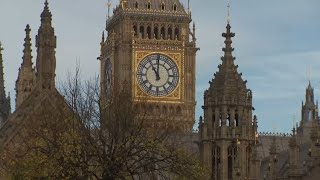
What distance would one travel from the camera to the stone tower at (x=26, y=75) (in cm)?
11165

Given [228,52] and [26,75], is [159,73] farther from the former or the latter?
[26,75]

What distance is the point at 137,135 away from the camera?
77.6 m

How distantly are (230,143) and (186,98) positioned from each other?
2331 inches

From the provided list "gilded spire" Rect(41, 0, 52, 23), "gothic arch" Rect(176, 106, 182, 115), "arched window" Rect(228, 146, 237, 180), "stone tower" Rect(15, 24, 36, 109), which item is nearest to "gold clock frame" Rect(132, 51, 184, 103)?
"gothic arch" Rect(176, 106, 182, 115)

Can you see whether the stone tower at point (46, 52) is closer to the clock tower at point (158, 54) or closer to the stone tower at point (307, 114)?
the stone tower at point (307, 114)

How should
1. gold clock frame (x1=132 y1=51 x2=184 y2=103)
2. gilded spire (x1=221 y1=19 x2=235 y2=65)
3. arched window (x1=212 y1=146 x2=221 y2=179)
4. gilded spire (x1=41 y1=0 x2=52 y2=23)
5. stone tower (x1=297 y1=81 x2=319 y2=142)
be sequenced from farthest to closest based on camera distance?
gold clock frame (x1=132 y1=51 x2=184 y2=103)
stone tower (x1=297 y1=81 x2=319 y2=142)
gilded spire (x1=221 y1=19 x2=235 y2=65)
arched window (x1=212 y1=146 x2=221 y2=179)
gilded spire (x1=41 y1=0 x2=52 y2=23)

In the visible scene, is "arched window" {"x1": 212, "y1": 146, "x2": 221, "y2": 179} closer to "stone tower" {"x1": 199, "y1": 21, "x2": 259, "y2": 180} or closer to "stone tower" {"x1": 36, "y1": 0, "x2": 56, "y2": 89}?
"stone tower" {"x1": 199, "y1": 21, "x2": 259, "y2": 180}

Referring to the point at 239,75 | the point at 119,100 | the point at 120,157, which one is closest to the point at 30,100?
the point at 119,100

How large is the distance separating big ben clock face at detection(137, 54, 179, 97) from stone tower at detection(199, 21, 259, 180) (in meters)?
55.0

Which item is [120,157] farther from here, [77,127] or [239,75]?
[239,75]

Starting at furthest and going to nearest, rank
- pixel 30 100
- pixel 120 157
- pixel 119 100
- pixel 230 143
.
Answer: pixel 230 143 → pixel 30 100 → pixel 119 100 → pixel 120 157

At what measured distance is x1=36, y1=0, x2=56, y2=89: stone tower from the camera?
9756 centimetres

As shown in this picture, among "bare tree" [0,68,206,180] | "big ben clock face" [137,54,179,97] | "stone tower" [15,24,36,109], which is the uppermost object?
"big ben clock face" [137,54,179,97]

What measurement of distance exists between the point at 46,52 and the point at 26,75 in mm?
13805
